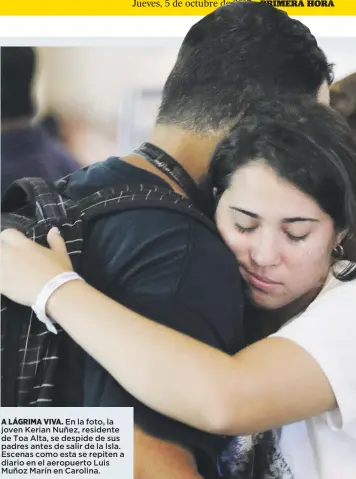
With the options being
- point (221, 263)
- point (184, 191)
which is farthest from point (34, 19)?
point (221, 263)

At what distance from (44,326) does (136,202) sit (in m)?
0.20

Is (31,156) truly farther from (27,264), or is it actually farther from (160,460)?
(160,460)

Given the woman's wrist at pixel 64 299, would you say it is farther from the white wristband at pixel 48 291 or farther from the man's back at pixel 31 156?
the man's back at pixel 31 156

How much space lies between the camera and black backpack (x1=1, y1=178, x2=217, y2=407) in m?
0.74

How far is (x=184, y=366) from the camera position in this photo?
69cm

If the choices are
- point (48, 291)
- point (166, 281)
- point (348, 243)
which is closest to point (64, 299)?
point (48, 291)

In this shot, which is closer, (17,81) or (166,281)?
(166,281)

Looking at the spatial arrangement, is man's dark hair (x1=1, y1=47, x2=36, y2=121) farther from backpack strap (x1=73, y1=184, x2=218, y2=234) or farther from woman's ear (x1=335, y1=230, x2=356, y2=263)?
woman's ear (x1=335, y1=230, x2=356, y2=263)

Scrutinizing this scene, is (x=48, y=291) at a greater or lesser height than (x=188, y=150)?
lesser

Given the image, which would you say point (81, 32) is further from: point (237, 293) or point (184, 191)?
point (237, 293)

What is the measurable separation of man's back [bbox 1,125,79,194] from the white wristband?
15cm

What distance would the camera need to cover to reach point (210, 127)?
77cm

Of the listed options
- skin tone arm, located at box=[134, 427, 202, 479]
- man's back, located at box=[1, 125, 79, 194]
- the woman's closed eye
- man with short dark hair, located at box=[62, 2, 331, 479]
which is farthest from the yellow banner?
skin tone arm, located at box=[134, 427, 202, 479]

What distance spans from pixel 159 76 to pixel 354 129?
268 mm
